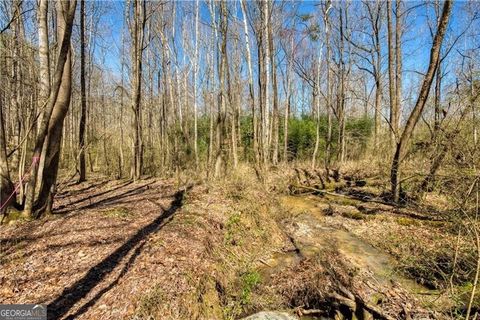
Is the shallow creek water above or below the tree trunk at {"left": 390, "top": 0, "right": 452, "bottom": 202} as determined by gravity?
below

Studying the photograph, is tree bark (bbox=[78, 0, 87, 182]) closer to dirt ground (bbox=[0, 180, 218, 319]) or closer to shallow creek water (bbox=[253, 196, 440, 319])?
dirt ground (bbox=[0, 180, 218, 319])

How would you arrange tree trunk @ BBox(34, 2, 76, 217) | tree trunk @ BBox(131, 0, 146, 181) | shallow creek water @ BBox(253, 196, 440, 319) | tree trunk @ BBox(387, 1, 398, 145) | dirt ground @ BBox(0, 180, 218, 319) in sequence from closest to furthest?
dirt ground @ BBox(0, 180, 218, 319) < shallow creek water @ BBox(253, 196, 440, 319) < tree trunk @ BBox(34, 2, 76, 217) < tree trunk @ BBox(387, 1, 398, 145) < tree trunk @ BBox(131, 0, 146, 181)

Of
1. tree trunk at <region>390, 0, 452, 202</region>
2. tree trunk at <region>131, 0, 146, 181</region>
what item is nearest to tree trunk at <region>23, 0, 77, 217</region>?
tree trunk at <region>131, 0, 146, 181</region>

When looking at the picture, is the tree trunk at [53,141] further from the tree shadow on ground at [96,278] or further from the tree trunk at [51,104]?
the tree shadow on ground at [96,278]

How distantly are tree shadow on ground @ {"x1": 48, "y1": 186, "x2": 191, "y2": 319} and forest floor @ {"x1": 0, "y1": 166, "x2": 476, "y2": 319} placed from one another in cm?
1

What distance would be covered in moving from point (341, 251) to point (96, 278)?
4875 mm

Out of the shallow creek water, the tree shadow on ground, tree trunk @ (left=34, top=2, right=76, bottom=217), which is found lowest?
the shallow creek water

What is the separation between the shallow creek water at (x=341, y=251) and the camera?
515 cm

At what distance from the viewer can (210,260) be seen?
5.10 meters

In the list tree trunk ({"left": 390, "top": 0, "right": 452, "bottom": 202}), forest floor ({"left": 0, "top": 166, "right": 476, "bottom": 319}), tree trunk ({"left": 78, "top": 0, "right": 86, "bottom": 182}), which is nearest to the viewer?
forest floor ({"left": 0, "top": 166, "right": 476, "bottom": 319})

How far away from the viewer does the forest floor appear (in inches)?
147

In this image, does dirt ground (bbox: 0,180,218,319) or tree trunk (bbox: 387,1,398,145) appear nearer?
dirt ground (bbox: 0,180,218,319)

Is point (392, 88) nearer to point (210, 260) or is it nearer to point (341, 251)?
point (341, 251)

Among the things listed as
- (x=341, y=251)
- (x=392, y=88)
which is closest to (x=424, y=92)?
(x=392, y=88)
